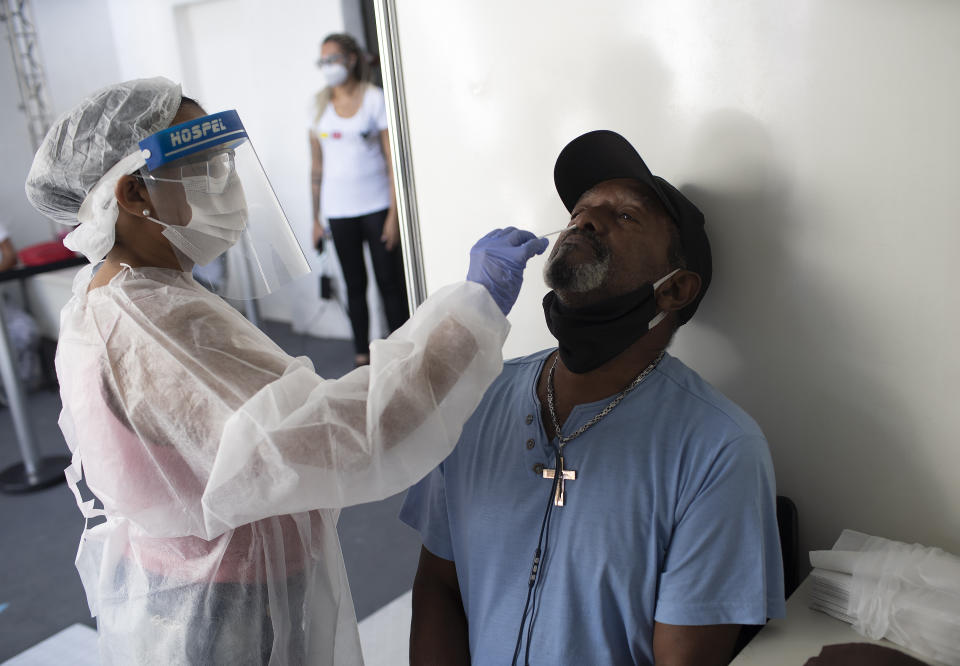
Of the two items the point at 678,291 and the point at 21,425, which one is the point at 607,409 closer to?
the point at 678,291

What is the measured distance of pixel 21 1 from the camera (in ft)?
18.2

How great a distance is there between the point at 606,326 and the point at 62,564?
269 cm

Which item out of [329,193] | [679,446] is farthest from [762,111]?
[329,193]

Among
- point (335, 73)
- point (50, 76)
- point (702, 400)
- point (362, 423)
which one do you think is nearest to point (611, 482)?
point (702, 400)

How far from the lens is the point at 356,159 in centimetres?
433

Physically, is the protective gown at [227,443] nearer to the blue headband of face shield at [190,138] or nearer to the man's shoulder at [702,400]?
the blue headband of face shield at [190,138]

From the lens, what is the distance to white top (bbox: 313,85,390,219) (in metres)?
4.30

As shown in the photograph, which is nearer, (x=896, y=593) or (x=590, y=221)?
(x=896, y=593)

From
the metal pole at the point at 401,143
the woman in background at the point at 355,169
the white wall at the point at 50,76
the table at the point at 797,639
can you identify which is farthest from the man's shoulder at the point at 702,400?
the white wall at the point at 50,76

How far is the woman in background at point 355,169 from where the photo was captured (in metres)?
4.28

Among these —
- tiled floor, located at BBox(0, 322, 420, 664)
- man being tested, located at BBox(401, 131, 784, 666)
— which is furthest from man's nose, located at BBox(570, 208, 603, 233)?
tiled floor, located at BBox(0, 322, 420, 664)

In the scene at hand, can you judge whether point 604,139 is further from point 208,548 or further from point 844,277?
point 208,548

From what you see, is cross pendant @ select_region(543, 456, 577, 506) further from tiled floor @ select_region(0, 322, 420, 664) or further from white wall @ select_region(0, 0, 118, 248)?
white wall @ select_region(0, 0, 118, 248)

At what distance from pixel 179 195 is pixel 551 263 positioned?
0.60m
